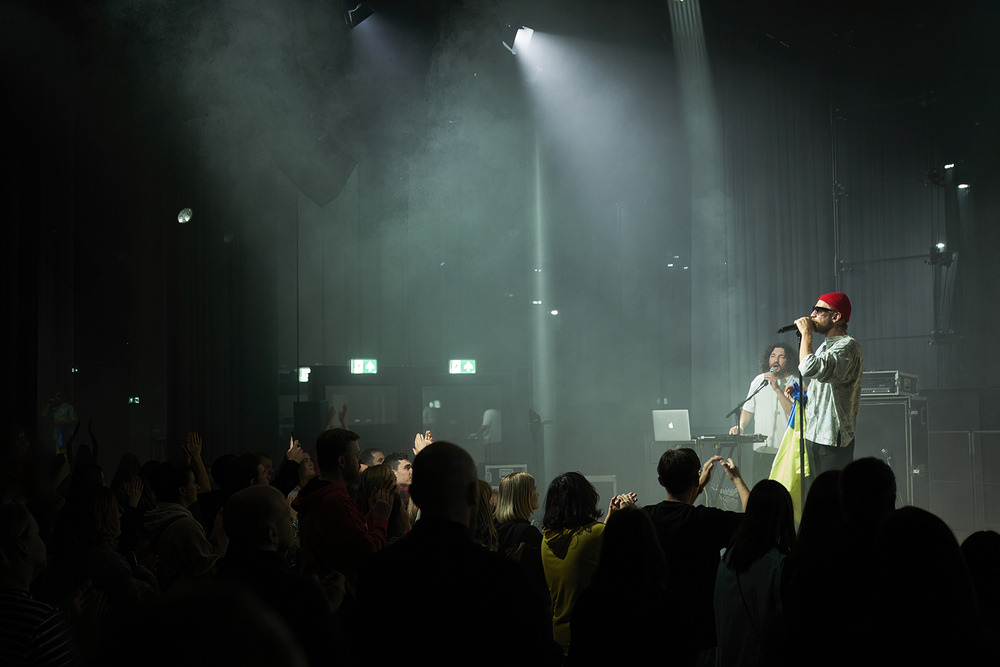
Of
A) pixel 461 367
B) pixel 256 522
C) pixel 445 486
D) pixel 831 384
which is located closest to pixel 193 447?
pixel 256 522

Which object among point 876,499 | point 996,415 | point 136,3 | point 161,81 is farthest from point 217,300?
point 996,415

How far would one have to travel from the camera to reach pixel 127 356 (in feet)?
23.7

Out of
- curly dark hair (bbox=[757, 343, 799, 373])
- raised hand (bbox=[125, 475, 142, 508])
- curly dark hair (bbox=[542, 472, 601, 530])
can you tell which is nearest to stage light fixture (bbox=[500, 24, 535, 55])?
curly dark hair (bbox=[757, 343, 799, 373])

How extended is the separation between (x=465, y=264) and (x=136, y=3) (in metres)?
4.43

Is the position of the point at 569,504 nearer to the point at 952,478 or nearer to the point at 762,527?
the point at 762,527

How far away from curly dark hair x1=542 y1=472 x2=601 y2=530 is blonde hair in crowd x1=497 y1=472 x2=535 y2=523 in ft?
1.38

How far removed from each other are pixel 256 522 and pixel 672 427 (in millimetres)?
5466

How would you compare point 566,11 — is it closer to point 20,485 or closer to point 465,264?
point 465,264

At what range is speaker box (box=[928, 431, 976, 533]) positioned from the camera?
5.91 m

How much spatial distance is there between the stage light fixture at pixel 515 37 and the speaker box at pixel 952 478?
5.91 m

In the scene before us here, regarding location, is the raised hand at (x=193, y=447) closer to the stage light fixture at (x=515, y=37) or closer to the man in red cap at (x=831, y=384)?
the man in red cap at (x=831, y=384)

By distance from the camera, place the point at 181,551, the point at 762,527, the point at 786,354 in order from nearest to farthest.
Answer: the point at 762,527 < the point at 181,551 < the point at 786,354

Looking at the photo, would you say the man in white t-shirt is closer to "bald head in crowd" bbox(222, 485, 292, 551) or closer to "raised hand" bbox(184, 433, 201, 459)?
"raised hand" bbox(184, 433, 201, 459)

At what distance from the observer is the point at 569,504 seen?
245 centimetres
